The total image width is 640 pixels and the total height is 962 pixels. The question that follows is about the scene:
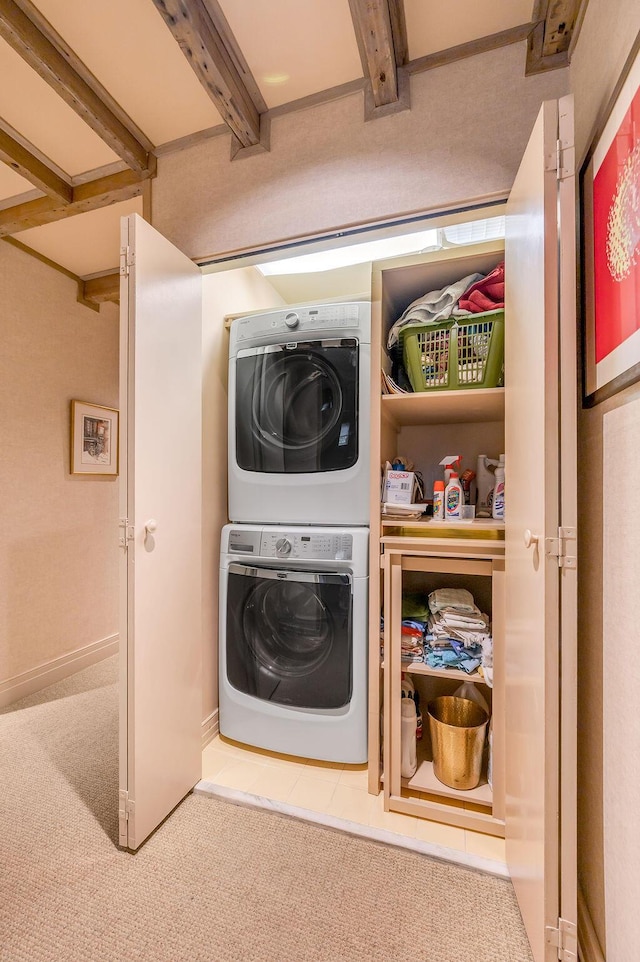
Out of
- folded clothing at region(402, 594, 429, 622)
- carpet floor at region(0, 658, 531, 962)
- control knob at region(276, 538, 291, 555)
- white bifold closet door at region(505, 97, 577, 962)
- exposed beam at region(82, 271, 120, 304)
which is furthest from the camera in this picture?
exposed beam at region(82, 271, 120, 304)

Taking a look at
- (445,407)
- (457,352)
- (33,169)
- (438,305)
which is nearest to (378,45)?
(438,305)

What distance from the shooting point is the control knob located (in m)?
1.80

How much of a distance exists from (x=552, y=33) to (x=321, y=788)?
2696 mm

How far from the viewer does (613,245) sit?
0.88 meters

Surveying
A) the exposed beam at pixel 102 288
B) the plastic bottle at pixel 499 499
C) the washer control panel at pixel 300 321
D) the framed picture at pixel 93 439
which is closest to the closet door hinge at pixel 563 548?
the plastic bottle at pixel 499 499

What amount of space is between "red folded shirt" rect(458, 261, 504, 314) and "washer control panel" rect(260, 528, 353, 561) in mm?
996

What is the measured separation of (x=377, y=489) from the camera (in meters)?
1.63

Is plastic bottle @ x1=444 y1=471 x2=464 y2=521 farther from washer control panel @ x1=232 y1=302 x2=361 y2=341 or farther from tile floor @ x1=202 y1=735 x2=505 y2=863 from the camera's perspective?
tile floor @ x1=202 y1=735 x2=505 y2=863

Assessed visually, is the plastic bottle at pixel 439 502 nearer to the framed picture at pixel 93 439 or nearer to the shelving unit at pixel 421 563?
the shelving unit at pixel 421 563

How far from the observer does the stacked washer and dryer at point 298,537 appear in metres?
1.73

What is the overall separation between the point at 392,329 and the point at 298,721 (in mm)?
1712

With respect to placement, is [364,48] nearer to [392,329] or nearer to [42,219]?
[392,329]

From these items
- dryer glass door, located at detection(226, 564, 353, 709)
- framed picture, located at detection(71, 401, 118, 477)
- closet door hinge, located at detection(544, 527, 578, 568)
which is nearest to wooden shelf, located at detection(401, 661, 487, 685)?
dryer glass door, located at detection(226, 564, 353, 709)

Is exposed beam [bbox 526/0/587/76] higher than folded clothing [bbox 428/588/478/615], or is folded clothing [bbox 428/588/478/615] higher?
exposed beam [bbox 526/0/587/76]
